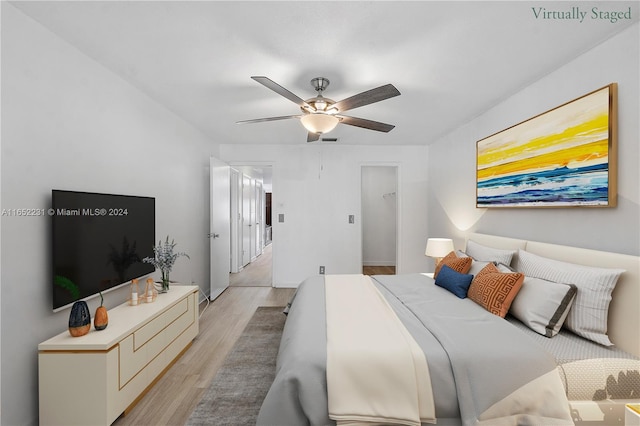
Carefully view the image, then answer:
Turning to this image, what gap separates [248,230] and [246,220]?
0.39 metres

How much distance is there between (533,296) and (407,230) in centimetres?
305

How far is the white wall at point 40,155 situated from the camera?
1.54 metres

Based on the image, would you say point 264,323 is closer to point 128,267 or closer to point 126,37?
point 128,267

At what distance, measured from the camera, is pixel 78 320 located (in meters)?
1.71

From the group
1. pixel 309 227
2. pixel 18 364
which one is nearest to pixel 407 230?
pixel 309 227

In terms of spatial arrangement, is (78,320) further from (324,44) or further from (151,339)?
(324,44)

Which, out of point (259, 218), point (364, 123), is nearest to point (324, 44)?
point (364, 123)

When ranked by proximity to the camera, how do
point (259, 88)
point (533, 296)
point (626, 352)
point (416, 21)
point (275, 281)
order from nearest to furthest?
point (626, 352) < point (416, 21) < point (533, 296) < point (259, 88) < point (275, 281)

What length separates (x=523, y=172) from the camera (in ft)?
8.18

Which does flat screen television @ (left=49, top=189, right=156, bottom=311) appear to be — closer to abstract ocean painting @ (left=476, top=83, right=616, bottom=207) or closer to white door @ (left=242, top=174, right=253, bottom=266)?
abstract ocean painting @ (left=476, top=83, right=616, bottom=207)

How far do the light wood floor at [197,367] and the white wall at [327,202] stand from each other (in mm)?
1041

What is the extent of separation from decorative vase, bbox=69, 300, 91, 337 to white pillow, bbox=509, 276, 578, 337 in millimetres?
2856

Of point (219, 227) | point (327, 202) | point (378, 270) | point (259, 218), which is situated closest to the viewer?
point (219, 227)

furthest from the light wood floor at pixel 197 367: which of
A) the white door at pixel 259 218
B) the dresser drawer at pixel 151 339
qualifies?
the white door at pixel 259 218
